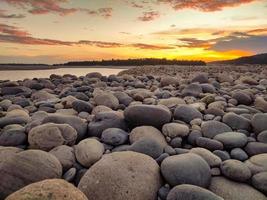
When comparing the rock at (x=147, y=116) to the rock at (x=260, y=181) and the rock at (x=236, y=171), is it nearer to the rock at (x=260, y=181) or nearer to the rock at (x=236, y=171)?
the rock at (x=236, y=171)

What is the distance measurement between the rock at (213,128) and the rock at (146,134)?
60cm

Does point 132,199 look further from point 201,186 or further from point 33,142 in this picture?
point 33,142

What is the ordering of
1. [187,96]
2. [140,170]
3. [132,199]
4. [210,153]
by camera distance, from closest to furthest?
[132,199] < [140,170] < [210,153] < [187,96]

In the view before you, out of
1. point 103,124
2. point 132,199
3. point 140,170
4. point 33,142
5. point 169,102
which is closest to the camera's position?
point 132,199

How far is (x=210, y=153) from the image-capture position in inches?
134

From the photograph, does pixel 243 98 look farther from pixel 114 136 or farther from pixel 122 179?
pixel 122 179

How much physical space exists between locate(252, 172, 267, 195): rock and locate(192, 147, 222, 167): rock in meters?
0.37

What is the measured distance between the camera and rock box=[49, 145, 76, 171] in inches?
130

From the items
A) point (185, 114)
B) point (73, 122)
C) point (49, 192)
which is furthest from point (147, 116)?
point (49, 192)

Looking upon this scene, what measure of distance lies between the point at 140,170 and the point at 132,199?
1.02 ft

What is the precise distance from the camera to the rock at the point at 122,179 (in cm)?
Result: 275

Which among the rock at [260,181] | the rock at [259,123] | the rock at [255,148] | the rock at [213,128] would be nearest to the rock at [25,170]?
the rock at [260,181]

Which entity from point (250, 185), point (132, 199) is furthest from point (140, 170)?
point (250, 185)

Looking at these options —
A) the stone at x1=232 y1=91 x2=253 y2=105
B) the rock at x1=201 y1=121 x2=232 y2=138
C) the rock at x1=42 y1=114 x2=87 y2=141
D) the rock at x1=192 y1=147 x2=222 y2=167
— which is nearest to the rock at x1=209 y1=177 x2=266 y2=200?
the rock at x1=192 y1=147 x2=222 y2=167
